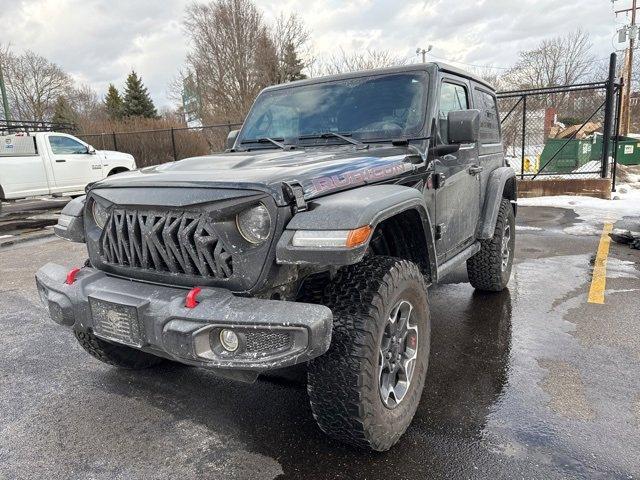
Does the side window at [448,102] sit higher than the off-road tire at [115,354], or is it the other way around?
the side window at [448,102]

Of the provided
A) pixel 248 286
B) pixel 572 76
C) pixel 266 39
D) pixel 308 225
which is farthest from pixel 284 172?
pixel 572 76

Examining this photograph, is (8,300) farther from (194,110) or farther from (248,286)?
(194,110)

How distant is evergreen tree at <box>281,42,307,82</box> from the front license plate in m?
29.4

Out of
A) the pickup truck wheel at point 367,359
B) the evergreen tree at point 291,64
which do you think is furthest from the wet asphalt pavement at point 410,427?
the evergreen tree at point 291,64

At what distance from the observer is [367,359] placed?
2059mm

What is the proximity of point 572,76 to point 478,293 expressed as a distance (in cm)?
3164

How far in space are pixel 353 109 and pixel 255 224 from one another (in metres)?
1.62

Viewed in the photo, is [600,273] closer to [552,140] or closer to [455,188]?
[455,188]

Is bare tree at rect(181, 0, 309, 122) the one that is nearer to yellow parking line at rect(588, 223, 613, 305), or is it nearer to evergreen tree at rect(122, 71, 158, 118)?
evergreen tree at rect(122, 71, 158, 118)

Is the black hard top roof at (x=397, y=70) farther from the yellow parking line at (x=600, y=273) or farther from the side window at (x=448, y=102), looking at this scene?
the yellow parking line at (x=600, y=273)

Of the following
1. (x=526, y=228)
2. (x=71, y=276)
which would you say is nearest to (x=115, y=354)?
(x=71, y=276)

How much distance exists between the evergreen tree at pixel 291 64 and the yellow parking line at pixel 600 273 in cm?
2574

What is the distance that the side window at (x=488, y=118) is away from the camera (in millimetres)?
4215

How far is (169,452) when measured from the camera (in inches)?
93.9
